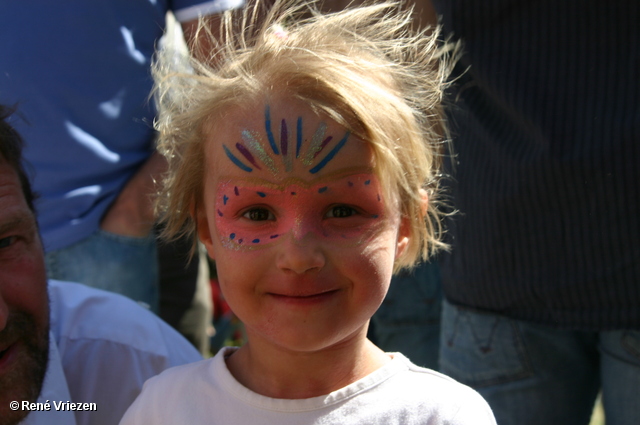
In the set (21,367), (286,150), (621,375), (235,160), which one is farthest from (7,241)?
(621,375)

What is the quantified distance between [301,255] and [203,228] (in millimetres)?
434

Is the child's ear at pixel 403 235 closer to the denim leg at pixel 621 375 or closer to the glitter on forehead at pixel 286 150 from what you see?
the glitter on forehead at pixel 286 150

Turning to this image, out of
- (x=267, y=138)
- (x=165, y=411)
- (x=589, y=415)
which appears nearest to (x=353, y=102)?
(x=267, y=138)

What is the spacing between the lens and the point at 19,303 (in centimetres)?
170

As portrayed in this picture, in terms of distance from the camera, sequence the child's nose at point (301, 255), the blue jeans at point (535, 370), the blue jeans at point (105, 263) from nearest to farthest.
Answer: the child's nose at point (301, 255) < the blue jeans at point (535, 370) < the blue jeans at point (105, 263)

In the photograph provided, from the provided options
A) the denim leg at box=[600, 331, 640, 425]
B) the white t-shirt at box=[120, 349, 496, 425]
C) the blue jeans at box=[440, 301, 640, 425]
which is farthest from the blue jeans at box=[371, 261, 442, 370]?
the white t-shirt at box=[120, 349, 496, 425]

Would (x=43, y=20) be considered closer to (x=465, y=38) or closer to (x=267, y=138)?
(x=267, y=138)

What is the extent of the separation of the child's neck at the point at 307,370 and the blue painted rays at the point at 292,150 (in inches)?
17.9

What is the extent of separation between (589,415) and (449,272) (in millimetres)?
615

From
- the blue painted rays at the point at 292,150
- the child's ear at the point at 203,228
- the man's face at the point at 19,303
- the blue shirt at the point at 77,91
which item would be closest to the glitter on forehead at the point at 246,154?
the blue painted rays at the point at 292,150

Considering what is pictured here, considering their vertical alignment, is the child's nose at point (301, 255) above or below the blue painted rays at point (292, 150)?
below

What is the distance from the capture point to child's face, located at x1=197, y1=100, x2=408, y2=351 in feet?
4.75

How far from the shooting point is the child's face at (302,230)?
1448 mm

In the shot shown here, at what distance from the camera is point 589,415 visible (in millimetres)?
1994
